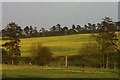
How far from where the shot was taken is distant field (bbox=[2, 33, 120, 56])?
1257 inches

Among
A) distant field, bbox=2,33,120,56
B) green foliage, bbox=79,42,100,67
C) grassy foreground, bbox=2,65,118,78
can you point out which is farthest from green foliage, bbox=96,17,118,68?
grassy foreground, bbox=2,65,118,78

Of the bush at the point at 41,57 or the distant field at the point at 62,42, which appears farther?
the distant field at the point at 62,42

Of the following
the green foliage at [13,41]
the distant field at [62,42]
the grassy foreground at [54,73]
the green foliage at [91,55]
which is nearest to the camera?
the grassy foreground at [54,73]

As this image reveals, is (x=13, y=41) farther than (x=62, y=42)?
No

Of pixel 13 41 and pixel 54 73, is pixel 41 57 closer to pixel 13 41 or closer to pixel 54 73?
pixel 13 41

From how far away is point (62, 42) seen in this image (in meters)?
38.9

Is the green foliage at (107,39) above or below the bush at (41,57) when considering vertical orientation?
above

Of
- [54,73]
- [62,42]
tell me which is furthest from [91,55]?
[54,73]

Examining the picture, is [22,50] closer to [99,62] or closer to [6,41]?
[6,41]

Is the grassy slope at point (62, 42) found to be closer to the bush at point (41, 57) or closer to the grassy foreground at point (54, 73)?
the bush at point (41, 57)

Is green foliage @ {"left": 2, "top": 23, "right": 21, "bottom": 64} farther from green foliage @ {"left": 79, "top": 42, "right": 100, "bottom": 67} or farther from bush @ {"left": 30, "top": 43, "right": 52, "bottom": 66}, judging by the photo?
green foliage @ {"left": 79, "top": 42, "right": 100, "bottom": 67}

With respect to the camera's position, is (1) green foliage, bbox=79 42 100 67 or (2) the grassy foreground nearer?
(2) the grassy foreground

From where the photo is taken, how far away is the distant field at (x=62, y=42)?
1257 inches

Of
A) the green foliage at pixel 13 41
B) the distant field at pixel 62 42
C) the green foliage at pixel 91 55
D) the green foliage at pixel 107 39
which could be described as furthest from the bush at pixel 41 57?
the green foliage at pixel 107 39
